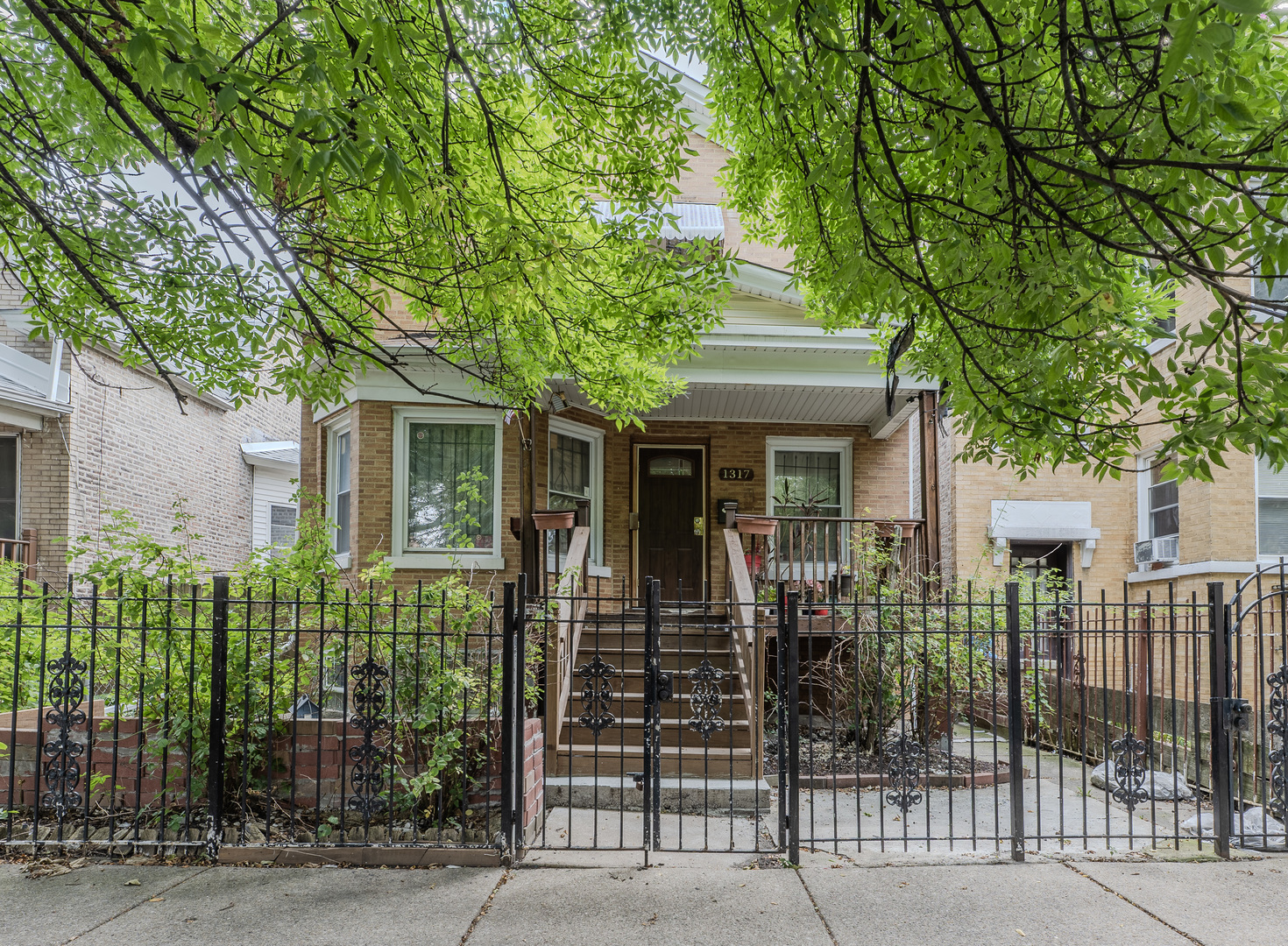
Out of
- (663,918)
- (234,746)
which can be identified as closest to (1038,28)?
(663,918)

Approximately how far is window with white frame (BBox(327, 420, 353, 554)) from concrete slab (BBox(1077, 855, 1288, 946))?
884cm

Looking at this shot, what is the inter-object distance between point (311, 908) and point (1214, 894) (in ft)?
16.0

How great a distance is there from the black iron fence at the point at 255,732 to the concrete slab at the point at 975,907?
2011mm

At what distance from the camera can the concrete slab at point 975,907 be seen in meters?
4.01

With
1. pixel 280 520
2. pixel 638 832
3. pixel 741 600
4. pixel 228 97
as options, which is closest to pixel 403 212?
pixel 228 97

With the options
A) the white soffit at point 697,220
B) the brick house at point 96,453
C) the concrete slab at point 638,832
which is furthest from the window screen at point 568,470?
the concrete slab at point 638,832

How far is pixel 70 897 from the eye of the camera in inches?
172

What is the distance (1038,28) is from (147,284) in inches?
221

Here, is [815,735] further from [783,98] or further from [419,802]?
[783,98]

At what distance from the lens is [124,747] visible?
17.6 feet

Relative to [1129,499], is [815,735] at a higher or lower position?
lower

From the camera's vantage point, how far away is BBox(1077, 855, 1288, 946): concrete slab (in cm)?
406

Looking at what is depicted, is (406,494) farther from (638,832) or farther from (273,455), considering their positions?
(273,455)

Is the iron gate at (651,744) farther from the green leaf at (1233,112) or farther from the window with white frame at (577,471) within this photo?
the green leaf at (1233,112)
